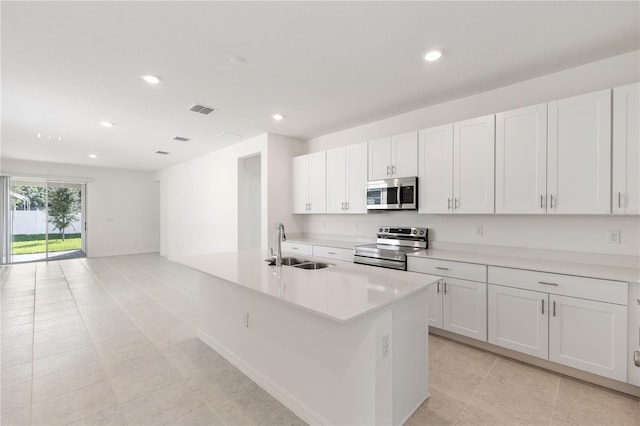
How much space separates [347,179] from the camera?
171 inches

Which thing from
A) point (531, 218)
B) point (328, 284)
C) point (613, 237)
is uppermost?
point (531, 218)

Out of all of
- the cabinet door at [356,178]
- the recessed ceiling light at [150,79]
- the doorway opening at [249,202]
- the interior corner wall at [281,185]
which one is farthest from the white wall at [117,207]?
the cabinet door at [356,178]

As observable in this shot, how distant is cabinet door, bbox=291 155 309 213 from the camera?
495 cm

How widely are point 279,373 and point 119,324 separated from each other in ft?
8.43

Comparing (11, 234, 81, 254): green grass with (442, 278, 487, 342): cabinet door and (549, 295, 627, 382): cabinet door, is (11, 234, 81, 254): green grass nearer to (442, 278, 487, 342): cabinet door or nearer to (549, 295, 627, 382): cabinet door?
(442, 278, 487, 342): cabinet door

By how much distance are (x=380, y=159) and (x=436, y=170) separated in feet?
2.67

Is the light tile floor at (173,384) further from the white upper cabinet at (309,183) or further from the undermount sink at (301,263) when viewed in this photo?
the white upper cabinet at (309,183)

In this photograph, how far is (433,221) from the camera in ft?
12.0

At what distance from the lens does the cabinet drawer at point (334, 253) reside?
3.93m

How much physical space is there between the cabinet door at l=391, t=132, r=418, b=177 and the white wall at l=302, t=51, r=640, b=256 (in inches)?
14.5

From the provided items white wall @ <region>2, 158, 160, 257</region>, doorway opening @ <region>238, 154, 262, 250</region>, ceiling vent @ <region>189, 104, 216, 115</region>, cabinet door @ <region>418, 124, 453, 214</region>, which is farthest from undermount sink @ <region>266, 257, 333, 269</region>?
white wall @ <region>2, 158, 160, 257</region>

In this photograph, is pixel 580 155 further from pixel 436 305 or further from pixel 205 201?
pixel 205 201

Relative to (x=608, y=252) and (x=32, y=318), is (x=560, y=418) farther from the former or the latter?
(x=32, y=318)

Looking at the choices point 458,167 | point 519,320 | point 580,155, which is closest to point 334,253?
point 458,167
